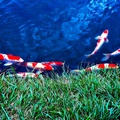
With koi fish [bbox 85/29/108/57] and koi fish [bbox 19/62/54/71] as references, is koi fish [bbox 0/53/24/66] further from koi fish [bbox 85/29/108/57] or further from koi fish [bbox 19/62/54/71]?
koi fish [bbox 85/29/108/57]

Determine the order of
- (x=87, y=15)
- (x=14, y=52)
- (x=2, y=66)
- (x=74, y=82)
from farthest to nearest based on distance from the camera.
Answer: (x=87, y=15) < (x=14, y=52) < (x=2, y=66) < (x=74, y=82)

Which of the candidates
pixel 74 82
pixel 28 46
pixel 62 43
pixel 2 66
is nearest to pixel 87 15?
pixel 62 43

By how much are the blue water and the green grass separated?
1.30 m

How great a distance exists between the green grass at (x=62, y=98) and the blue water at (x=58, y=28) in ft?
4.27

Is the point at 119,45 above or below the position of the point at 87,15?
below

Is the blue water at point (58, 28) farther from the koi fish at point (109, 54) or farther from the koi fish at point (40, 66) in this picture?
the koi fish at point (40, 66)

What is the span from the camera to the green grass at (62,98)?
2533mm

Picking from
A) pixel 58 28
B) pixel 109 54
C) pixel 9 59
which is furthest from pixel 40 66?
pixel 58 28

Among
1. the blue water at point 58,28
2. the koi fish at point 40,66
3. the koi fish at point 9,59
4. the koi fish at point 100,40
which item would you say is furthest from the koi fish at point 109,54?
the koi fish at point 9,59

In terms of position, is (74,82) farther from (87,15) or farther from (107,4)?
(107,4)

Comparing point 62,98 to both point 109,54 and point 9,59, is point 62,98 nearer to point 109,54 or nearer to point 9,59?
point 9,59

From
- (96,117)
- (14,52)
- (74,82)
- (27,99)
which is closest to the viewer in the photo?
(96,117)

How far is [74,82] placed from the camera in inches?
119

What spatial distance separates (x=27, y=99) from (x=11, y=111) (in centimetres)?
22
